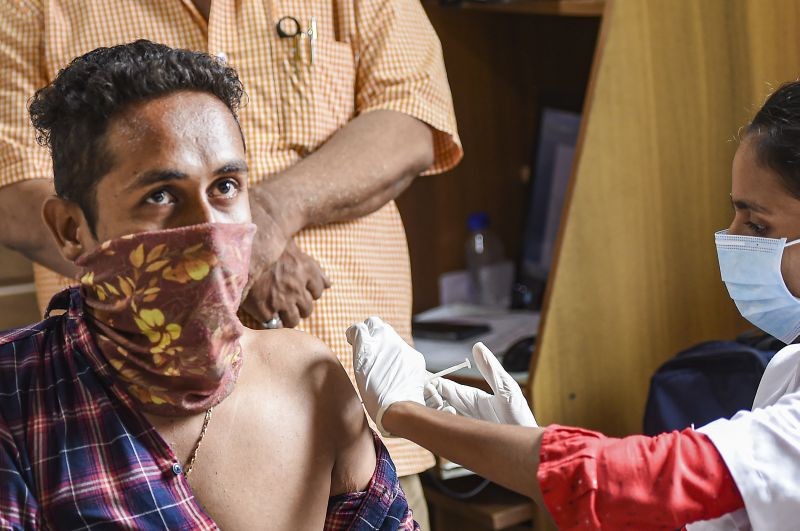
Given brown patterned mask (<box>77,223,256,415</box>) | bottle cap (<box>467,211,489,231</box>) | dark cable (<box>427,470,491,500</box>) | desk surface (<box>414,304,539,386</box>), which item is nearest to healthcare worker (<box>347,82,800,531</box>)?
brown patterned mask (<box>77,223,256,415</box>)

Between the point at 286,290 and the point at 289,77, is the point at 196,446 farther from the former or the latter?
the point at 289,77

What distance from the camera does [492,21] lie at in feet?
11.3

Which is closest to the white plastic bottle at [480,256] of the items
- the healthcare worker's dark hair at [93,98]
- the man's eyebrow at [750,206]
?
the man's eyebrow at [750,206]

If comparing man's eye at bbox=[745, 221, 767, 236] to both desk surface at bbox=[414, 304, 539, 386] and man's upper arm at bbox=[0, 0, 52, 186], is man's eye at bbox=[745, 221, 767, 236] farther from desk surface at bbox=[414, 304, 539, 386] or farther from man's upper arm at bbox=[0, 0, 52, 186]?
man's upper arm at bbox=[0, 0, 52, 186]

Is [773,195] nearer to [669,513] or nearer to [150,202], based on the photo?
[669,513]

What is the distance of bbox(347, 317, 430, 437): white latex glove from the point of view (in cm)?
155

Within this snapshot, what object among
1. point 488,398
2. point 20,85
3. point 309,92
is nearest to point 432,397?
point 488,398

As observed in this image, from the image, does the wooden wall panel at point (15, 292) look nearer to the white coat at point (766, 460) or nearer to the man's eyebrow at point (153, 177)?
the man's eyebrow at point (153, 177)

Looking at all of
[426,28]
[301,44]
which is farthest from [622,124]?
[301,44]

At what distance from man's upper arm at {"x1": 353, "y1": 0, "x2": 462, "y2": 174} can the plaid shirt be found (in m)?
0.77

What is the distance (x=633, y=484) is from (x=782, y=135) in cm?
56

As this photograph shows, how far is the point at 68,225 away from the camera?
1.43 meters

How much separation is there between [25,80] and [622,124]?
1305mm

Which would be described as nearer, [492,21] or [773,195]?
[773,195]
